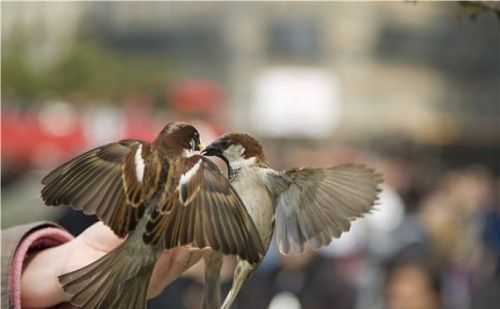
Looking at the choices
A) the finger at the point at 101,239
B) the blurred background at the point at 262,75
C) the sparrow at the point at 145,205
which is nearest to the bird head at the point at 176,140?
the sparrow at the point at 145,205

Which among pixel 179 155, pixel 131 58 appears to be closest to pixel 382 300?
pixel 179 155

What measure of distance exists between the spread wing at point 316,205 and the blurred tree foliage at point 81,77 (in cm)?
2938

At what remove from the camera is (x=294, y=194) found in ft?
6.08

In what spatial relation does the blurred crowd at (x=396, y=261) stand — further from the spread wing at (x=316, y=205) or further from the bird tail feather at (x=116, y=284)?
the bird tail feather at (x=116, y=284)

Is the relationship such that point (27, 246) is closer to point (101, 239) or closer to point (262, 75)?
point (101, 239)

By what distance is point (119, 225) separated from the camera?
5.32 feet

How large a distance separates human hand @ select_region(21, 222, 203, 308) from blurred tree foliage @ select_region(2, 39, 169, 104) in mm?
28873

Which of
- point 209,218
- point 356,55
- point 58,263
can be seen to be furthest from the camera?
point 356,55

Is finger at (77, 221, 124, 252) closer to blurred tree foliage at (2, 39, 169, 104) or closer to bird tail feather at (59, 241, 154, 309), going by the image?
bird tail feather at (59, 241, 154, 309)

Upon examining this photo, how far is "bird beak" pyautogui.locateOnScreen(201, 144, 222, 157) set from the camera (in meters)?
1.75

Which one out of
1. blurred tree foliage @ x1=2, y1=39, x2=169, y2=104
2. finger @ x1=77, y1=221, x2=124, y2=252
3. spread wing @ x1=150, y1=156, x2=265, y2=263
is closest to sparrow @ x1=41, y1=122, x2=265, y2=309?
spread wing @ x1=150, y1=156, x2=265, y2=263

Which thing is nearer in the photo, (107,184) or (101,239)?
(107,184)

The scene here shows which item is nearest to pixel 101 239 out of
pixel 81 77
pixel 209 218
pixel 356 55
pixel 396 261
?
pixel 209 218

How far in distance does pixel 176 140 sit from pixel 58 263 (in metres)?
0.68
